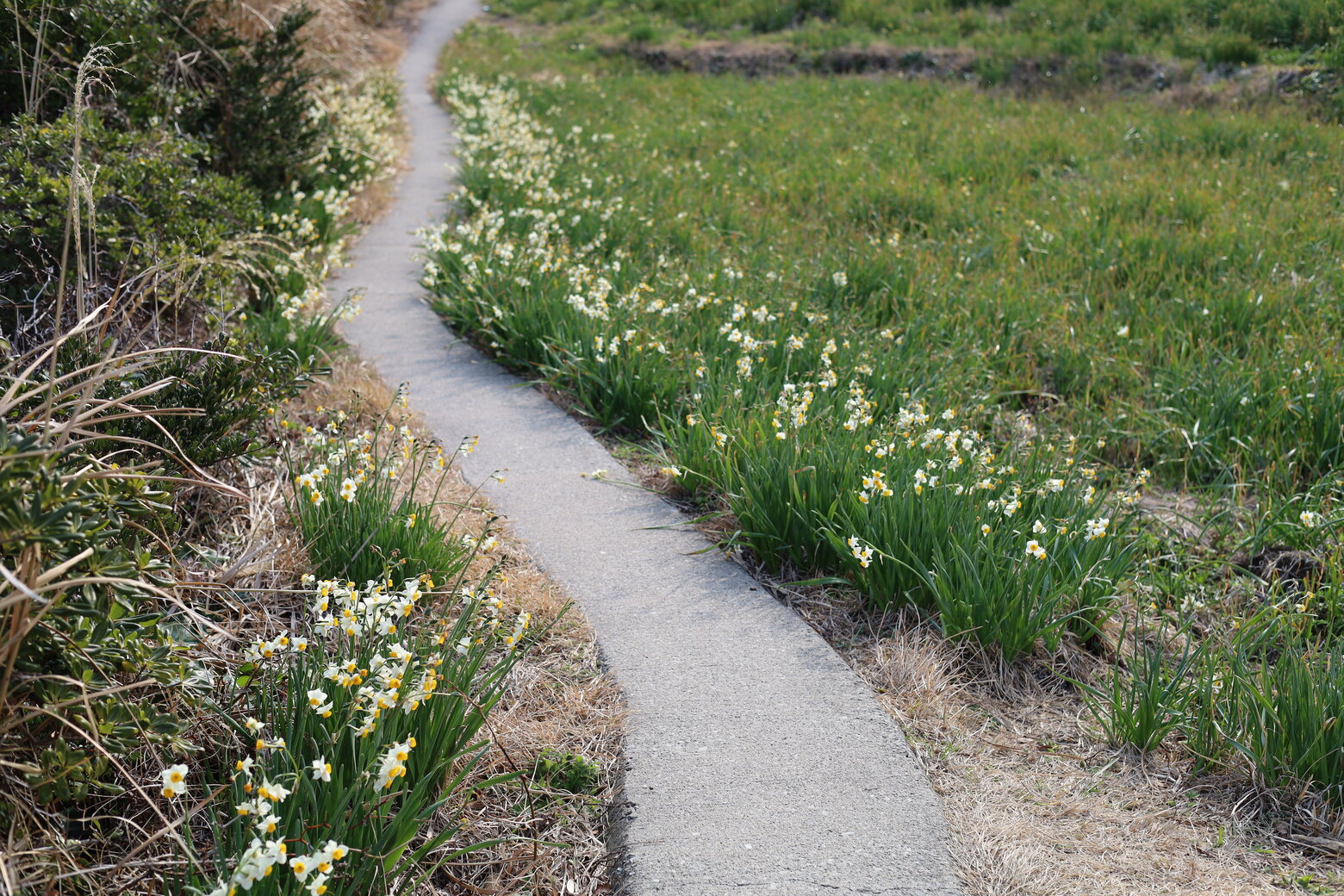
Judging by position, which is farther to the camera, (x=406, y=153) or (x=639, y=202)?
(x=406, y=153)

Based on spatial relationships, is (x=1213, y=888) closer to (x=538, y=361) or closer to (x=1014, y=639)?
(x=1014, y=639)

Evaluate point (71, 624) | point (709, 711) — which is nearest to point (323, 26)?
point (71, 624)

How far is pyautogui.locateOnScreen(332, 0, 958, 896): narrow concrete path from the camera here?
6.98 ft

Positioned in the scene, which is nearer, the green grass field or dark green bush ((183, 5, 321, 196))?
dark green bush ((183, 5, 321, 196))

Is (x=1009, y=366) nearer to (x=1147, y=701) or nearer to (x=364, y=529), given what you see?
(x=1147, y=701)

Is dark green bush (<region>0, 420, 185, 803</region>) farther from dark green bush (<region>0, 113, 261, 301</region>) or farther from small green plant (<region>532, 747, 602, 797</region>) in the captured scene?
dark green bush (<region>0, 113, 261, 301</region>)

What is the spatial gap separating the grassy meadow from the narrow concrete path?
29cm

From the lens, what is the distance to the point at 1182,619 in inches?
129

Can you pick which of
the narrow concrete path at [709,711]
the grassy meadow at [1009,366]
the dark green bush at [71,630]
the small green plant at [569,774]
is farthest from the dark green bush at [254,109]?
the small green plant at [569,774]

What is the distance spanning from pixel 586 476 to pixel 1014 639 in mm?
1770

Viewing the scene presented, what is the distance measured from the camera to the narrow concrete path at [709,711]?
2129 mm

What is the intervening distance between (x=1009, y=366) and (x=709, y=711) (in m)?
3.14

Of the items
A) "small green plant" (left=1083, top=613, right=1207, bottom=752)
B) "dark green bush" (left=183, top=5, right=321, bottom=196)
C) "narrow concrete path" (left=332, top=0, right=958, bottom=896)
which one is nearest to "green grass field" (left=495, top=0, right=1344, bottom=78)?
"dark green bush" (left=183, top=5, right=321, bottom=196)

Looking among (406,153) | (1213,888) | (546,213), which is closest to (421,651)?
(1213,888)
